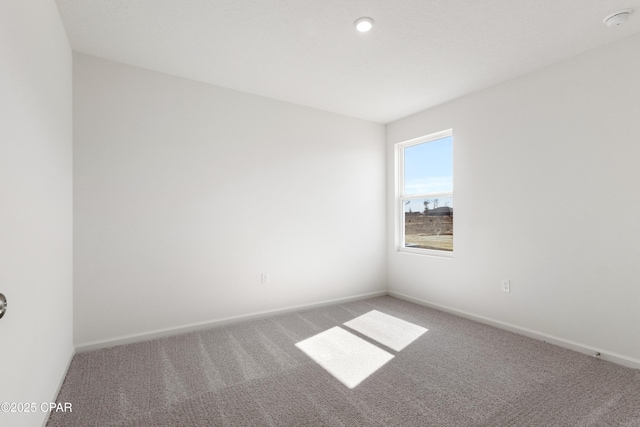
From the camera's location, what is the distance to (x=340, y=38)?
7.87ft

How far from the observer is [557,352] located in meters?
2.61

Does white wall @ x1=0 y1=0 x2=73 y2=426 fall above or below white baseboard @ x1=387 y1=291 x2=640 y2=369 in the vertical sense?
above

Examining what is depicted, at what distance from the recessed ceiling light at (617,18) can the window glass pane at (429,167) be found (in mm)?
1742

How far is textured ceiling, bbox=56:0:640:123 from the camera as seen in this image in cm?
206

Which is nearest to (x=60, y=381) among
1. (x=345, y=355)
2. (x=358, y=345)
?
(x=345, y=355)

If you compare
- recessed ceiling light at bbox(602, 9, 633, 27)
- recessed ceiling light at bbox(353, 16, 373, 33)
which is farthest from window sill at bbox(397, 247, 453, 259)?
recessed ceiling light at bbox(353, 16, 373, 33)

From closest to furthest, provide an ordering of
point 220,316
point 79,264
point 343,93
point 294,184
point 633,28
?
point 633,28, point 79,264, point 220,316, point 343,93, point 294,184

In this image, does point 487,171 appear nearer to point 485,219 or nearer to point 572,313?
point 485,219

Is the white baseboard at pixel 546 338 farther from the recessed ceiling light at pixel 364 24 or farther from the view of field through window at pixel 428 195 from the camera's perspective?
the recessed ceiling light at pixel 364 24

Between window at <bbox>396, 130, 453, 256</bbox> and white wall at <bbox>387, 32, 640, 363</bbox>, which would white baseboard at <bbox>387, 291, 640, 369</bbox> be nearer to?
white wall at <bbox>387, 32, 640, 363</bbox>

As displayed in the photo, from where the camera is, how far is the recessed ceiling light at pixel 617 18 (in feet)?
6.82

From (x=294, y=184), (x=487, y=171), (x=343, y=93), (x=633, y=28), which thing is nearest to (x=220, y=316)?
(x=294, y=184)

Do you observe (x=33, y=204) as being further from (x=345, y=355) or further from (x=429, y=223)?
(x=429, y=223)

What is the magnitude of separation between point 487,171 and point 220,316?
3.23m
